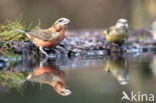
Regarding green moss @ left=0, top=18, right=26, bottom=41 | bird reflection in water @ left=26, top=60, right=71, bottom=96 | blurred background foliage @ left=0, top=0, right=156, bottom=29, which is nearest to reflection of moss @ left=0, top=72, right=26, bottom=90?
bird reflection in water @ left=26, top=60, right=71, bottom=96

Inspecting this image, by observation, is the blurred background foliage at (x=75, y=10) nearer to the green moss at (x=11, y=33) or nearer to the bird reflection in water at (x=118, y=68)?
the green moss at (x=11, y=33)

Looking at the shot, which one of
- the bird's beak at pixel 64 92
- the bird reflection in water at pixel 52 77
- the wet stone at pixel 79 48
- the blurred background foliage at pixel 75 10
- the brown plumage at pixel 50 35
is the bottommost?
the bird's beak at pixel 64 92

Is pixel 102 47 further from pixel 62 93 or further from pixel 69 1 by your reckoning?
pixel 69 1

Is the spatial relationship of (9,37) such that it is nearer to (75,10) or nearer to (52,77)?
(52,77)

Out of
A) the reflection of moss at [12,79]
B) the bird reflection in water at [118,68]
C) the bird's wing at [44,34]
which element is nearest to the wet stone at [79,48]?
the bird's wing at [44,34]

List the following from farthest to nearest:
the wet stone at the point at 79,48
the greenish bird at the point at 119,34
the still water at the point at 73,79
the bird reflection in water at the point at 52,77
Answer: the greenish bird at the point at 119,34 → the wet stone at the point at 79,48 → the bird reflection in water at the point at 52,77 → the still water at the point at 73,79

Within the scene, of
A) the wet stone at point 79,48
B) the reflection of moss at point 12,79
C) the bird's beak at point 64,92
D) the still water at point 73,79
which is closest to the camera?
the still water at point 73,79

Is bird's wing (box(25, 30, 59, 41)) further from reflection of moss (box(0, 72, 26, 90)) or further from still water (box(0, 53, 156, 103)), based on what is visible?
reflection of moss (box(0, 72, 26, 90))

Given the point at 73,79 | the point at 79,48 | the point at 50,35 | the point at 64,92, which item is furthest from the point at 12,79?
the point at 79,48
